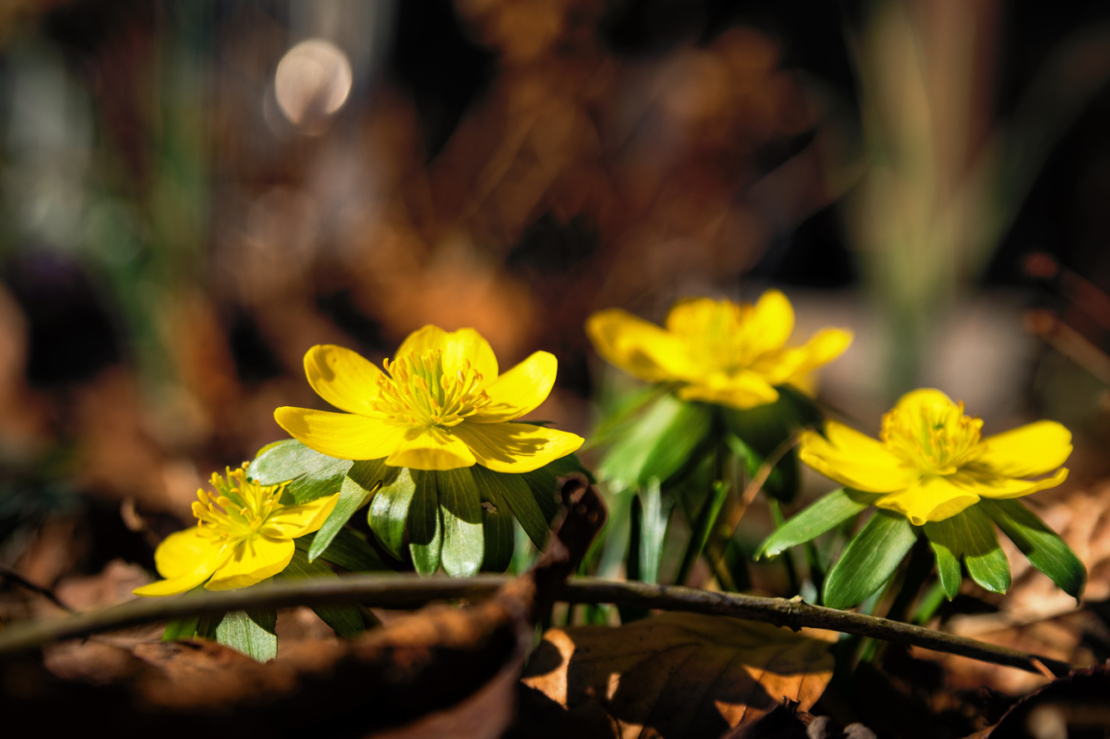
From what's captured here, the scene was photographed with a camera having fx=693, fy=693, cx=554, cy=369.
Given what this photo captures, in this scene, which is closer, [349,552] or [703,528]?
[349,552]

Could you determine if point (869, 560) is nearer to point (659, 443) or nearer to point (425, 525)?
point (659, 443)

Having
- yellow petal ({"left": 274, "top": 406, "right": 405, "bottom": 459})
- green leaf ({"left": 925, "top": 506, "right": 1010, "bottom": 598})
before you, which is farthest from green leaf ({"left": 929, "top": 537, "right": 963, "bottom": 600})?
yellow petal ({"left": 274, "top": 406, "right": 405, "bottom": 459})

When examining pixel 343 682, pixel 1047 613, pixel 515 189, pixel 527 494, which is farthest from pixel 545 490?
pixel 515 189

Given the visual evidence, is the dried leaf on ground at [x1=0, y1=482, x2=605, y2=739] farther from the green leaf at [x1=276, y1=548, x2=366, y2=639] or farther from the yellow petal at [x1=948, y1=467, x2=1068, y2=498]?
the yellow petal at [x1=948, y1=467, x2=1068, y2=498]

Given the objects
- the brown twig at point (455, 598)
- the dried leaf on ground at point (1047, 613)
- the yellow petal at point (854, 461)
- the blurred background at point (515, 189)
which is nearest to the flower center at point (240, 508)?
the brown twig at point (455, 598)

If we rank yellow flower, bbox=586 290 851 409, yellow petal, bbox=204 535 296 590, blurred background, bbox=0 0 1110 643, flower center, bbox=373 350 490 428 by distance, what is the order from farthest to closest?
blurred background, bbox=0 0 1110 643
yellow flower, bbox=586 290 851 409
flower center, bbox=373 350 490 428
yellow petal, bbox=204 535 296 590

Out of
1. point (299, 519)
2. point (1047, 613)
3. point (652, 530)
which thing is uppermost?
point (299, 519)
